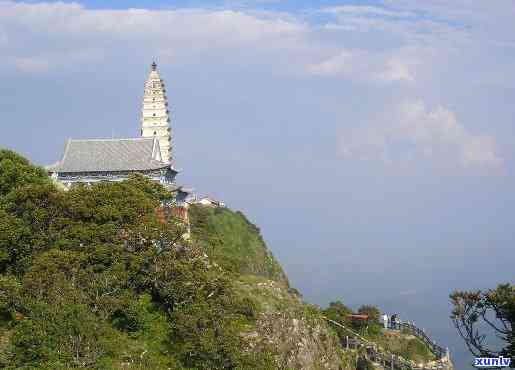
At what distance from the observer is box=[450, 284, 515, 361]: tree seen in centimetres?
2331

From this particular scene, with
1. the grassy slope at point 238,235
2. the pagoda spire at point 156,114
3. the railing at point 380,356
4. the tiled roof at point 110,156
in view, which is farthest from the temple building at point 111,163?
the railing at point 380,356

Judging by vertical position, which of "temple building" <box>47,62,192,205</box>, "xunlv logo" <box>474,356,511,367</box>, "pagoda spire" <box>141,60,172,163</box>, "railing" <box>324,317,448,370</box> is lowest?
"xunlv logo" <box>474,356,511,367</box>

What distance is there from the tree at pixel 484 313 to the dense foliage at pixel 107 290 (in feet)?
27.4

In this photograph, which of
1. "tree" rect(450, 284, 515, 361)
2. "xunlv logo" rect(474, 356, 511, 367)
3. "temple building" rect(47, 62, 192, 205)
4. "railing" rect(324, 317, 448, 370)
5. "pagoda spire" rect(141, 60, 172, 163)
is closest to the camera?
"xunlv logo" rect(474, 356, 511, 367)

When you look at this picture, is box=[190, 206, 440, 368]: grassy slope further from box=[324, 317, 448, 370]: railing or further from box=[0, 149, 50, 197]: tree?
box=[0, 149, 50, 197]: tree

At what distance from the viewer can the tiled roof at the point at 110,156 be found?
55531 millimetres

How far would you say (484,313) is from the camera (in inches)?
941

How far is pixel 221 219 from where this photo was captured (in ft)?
228

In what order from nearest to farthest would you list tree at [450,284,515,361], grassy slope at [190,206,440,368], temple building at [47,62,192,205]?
tree at [450,284,515,361] < grassy slope at [190,206,440,368] < temple building at [47,62,192,205]

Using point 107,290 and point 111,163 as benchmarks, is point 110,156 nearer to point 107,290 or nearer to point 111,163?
point 111,163

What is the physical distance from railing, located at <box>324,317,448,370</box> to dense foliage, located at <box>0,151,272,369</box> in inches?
550

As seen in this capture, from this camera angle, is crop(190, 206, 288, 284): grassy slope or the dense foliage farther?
crop(190, 206, 288, 284): grassy slope

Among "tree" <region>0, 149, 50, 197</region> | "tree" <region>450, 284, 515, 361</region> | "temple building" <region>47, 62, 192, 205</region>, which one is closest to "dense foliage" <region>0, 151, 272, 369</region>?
"tree" <region>0, 149, 50, 197</region>

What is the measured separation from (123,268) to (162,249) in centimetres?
221
